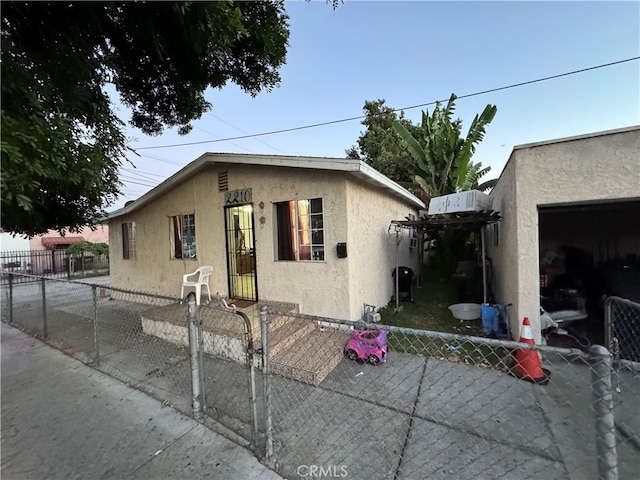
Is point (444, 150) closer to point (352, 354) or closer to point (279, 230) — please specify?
point (279, 230)

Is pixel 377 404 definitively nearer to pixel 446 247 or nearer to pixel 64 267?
pixel 446 247

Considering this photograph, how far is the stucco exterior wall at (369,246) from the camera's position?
18.2 ft

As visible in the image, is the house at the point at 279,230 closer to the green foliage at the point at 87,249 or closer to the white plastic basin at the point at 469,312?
the white plastic basin at the point at 469,312

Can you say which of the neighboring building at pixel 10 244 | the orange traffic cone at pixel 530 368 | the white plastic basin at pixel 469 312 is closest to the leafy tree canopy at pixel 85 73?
the orange traffic cone at pixel 530 368

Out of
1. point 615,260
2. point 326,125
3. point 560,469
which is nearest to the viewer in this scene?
point 560,469

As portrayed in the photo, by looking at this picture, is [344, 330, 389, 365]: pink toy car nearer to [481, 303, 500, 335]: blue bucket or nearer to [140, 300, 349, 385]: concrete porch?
[140, 300, 349, 385]: concrete porch

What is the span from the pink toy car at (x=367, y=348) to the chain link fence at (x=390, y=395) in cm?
2

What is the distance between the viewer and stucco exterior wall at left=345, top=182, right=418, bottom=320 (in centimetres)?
555

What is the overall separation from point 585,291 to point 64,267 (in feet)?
89.6

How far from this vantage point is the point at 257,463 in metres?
2.32

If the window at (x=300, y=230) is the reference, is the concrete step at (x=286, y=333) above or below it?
below

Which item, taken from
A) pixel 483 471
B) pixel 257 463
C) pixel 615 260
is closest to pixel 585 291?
pixel 615 260

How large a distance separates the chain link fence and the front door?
1396mm
